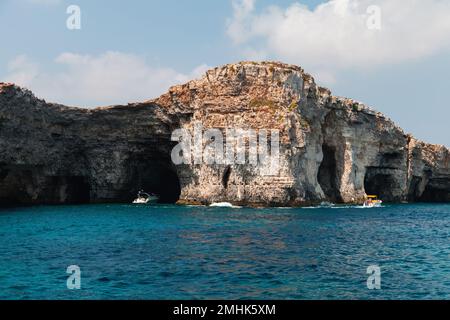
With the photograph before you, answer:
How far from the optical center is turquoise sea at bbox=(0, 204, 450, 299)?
881 inches

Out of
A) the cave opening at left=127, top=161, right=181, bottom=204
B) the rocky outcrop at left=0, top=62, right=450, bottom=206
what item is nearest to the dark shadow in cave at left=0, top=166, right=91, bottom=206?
the rocky outcrop at left=0, top=62, right=450, bottom=206

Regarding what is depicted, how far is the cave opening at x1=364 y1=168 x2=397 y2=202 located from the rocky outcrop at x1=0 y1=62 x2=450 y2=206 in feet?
1.83

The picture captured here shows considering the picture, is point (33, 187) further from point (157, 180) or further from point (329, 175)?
point (329, 175)

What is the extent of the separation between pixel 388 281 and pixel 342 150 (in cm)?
6378

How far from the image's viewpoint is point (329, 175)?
3506 inches

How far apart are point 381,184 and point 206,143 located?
47.2 m

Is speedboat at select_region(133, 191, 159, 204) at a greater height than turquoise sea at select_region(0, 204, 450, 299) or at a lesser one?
greater

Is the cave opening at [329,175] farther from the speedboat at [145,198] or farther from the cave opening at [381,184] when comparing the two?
the speedboat at [145,198]

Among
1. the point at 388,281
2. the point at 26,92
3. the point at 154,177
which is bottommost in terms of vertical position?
the point at 388,281

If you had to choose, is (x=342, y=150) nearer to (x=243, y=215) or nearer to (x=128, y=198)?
(x=243, y=215)

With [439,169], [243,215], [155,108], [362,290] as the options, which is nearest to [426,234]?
[243,215]

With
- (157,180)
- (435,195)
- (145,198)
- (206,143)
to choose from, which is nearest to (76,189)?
(145,198)

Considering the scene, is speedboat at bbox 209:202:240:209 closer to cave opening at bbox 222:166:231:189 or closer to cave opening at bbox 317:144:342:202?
cave opening at bbox 222:166:231:189

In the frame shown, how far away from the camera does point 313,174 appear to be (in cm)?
7781
